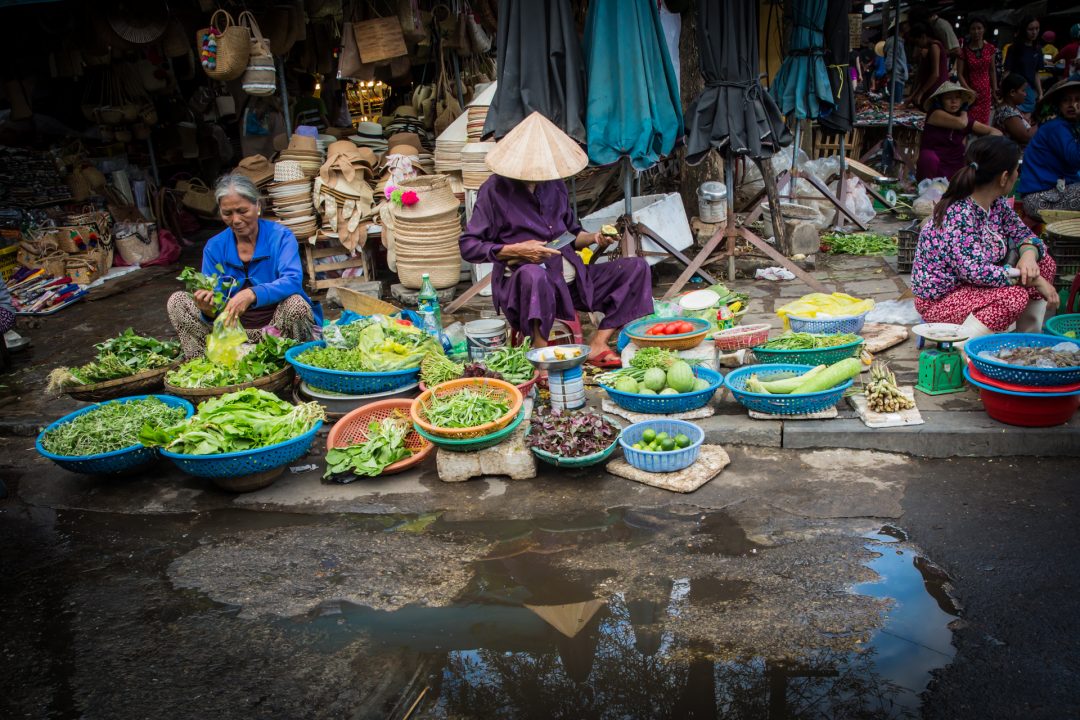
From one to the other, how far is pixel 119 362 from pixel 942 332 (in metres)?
5.01

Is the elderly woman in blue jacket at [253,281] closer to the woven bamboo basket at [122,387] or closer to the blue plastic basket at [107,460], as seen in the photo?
the woven bamboo basket at [122,387]

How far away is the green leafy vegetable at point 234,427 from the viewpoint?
4.05 metres

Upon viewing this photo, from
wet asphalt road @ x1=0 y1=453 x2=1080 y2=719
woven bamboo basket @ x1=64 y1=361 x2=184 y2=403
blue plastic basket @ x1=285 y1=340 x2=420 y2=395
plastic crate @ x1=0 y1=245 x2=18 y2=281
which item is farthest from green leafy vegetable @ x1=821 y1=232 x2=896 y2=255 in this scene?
Answer: plastic crate @ x1=0 y1=245 x2=18 y2=281

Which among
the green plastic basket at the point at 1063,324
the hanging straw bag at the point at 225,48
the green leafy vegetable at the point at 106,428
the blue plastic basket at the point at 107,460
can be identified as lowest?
the blue plastic basket at the point at 107,460

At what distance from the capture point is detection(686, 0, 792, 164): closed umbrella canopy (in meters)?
6.28

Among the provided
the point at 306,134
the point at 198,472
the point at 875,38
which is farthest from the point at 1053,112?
the point at 875,38

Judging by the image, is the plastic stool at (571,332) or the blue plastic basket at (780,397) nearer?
the blue plastic basket at (780,397)

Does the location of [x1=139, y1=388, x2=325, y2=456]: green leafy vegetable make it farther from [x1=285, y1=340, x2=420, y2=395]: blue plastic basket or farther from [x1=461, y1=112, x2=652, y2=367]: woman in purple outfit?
[x1=461, y1=112, x2=652, y2=367]: woman in purple outfit

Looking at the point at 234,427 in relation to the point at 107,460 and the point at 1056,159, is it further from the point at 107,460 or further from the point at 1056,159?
the point at 1056,159

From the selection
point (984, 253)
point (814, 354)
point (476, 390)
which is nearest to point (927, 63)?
point (984, 253)

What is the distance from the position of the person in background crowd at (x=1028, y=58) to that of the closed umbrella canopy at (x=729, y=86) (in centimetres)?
815

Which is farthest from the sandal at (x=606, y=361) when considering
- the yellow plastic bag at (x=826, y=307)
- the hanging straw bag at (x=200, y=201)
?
the hanging straw bag at (x=200, y=201)

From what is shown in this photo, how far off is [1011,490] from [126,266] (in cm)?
942

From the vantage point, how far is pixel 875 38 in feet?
60.1
